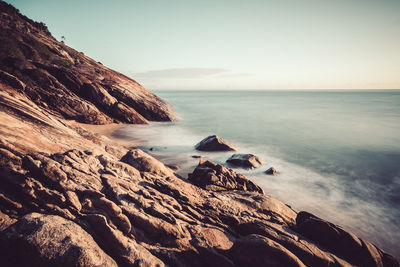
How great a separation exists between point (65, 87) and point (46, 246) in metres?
22.9

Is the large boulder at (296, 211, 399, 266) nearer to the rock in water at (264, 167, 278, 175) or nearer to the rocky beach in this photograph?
the rocky beach

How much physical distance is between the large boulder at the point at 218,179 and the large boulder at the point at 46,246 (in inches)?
217

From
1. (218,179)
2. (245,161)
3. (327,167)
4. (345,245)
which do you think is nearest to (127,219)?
(218,179)

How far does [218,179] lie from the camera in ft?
30.6

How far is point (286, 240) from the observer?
5.53 meters

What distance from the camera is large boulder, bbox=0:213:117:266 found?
3.66 metres

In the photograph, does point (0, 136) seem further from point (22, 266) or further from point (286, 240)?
point (286, 240)

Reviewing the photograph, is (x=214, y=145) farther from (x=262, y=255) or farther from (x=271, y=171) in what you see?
(x=262, y=255)

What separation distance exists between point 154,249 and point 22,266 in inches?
97.8

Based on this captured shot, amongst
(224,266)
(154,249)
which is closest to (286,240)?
(224,266)

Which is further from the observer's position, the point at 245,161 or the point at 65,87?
the point at 65,87

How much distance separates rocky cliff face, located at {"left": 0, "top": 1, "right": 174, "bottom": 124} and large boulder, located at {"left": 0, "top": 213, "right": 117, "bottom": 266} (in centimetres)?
1798

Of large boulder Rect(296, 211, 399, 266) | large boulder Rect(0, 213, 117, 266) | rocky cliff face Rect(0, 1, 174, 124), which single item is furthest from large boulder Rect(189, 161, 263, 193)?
rocky cliff face Rect(0, 1, 174, 124)

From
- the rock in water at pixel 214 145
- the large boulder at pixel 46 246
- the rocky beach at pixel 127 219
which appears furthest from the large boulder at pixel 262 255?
the rock in water at pixel 214 145
